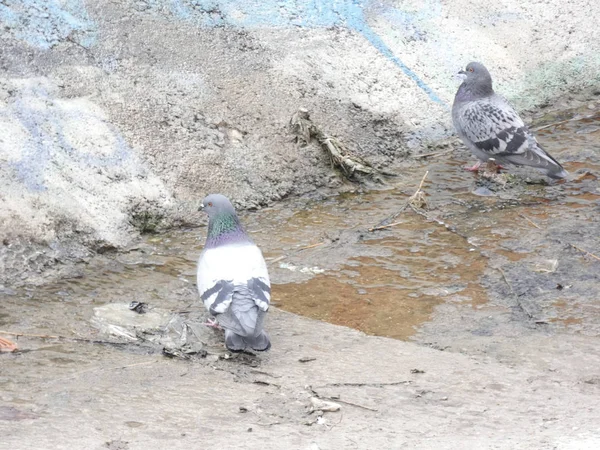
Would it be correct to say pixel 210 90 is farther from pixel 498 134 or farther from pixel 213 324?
pixel 213 324

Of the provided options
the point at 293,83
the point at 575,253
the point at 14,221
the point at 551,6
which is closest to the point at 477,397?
the point at 575,253

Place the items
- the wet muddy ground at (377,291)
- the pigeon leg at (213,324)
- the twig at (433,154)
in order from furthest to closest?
the twig at (433,154) < the pigeon leg at (213,324) < the wet muddy ground at (377,291)

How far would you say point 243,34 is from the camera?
7289 mm

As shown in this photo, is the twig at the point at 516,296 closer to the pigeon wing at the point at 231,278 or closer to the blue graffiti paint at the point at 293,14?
the pigeon wing at the point at 231,278

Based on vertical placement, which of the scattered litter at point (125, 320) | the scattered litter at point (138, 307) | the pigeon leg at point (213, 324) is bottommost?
the scattered litter at point (125, 320)

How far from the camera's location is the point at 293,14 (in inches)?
302

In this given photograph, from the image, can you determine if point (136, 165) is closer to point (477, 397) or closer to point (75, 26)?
point (75, 26)

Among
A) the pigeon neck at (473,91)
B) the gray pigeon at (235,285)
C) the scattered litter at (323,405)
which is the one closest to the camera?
the scattered litter at (323,405)

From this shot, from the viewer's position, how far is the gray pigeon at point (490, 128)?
6.84 metres

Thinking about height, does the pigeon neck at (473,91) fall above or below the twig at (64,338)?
above

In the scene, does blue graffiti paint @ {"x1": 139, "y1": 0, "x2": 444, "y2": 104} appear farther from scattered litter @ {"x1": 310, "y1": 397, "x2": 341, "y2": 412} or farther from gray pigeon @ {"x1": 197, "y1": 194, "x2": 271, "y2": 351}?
scattered litter @ {"x1": 310, "y1": 397, "x2": 341, "y2": 412}

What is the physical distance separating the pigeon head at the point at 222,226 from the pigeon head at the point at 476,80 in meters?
2.89

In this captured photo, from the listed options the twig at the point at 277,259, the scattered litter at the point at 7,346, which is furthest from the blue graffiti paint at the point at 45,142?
the scattered litter at the point at 7,346

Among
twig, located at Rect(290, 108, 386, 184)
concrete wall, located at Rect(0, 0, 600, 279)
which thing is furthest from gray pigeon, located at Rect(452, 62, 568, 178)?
twig, located at Rect(290, 108, 386, 184)
